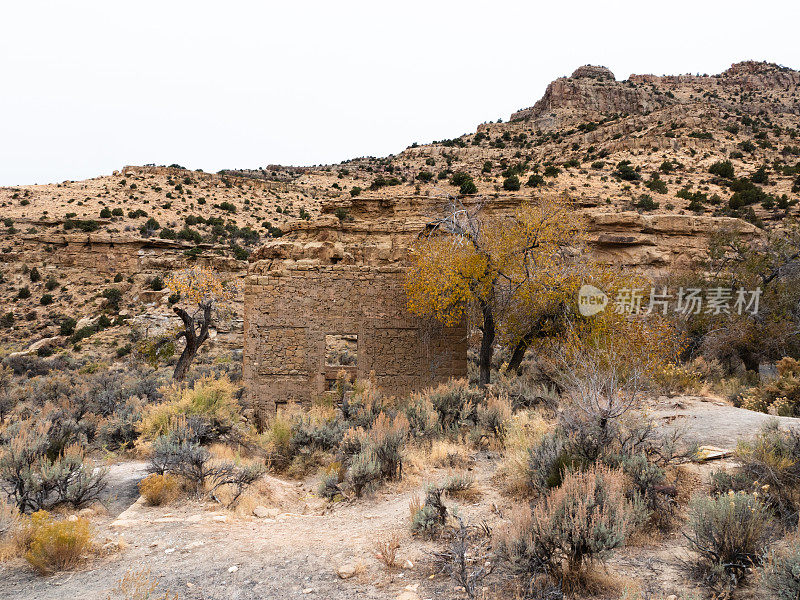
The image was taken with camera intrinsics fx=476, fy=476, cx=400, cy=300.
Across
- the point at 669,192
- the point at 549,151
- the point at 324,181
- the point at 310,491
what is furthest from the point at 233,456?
the point at 324,181

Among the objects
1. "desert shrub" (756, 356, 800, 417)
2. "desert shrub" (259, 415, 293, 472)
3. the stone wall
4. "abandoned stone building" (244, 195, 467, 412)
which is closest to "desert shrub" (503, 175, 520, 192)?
A: "abandoned stone building" (244, 195, 467, 412)

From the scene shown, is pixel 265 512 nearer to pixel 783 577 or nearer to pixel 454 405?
pixel 454 405

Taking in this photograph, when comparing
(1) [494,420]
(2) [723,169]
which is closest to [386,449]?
(1) [494,420]

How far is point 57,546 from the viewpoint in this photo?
14.5 feet

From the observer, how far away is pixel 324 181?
49.2 meters

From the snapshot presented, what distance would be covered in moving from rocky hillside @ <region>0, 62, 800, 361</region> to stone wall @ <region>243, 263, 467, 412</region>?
8.01 ft

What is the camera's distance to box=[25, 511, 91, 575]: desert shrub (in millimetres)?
4348

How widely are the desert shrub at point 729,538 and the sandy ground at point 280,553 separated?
24 cm

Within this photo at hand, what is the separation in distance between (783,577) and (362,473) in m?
4.62

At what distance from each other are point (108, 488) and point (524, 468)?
5.95 m

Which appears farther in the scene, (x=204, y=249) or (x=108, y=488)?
(x=204, y=249)

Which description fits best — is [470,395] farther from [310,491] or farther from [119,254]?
[119,254]

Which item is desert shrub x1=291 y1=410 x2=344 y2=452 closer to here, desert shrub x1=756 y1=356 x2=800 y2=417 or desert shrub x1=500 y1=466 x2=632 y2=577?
desert shrub x1=500 y1=466 x2=632 y2=577

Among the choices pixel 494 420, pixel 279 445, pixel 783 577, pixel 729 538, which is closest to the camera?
pixel 783 577
